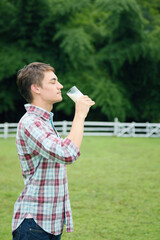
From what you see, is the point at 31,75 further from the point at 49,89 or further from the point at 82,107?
the point at 82,107

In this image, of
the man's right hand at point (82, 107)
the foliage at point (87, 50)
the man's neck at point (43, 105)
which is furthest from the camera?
the foliage at point (87, 50)

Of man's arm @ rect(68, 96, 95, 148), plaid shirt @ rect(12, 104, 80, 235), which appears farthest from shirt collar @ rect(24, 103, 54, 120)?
man's arm @ rect(68, 96, 95, 148)

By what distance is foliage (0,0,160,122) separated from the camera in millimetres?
20906

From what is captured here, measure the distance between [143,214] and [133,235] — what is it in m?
0.96

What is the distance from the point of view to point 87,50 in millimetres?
22172

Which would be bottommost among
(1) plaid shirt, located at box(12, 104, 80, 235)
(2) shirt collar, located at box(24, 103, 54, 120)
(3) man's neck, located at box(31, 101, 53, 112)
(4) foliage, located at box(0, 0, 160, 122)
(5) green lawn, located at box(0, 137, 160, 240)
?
(5) green lawn, located at box(0, 137, 160, 240)

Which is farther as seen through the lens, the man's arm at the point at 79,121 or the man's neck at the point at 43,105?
the man's neck at the point at 43,105

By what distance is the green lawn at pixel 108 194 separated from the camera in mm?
5156

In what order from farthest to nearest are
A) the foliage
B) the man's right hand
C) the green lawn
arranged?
1. the foliage
2. the green lawn
3. the man's right hand

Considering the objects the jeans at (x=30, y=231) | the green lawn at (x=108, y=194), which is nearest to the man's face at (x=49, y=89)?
the jeans at (x=30, y=231)

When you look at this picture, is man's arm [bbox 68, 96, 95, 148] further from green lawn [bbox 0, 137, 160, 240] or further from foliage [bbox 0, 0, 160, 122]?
foliage [bbox 0, 0, 160, 122]

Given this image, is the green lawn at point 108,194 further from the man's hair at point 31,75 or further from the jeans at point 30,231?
the man's hair at point 31,75

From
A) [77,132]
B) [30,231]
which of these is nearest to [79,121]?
[77,132]

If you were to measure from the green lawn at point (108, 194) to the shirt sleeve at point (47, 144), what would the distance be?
3.18 metres
